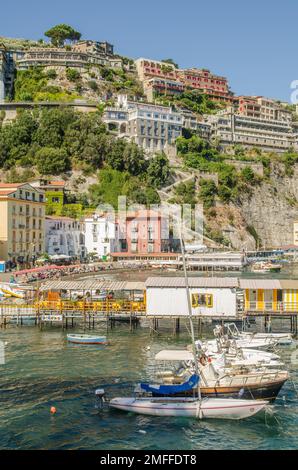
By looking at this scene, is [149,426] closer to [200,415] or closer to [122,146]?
[200,415]

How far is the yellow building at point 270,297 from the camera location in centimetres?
4231

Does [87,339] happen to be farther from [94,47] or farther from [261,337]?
[94,47]

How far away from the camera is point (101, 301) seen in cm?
4700

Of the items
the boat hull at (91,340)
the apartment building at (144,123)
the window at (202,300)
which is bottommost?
the boat hull at (91,340)

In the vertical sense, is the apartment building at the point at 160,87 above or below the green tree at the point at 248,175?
above

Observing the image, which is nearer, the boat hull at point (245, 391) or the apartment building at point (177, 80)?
the boat hull at point (245, 391)

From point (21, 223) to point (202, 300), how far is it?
51.1 metres

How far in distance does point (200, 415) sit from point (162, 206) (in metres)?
96.0

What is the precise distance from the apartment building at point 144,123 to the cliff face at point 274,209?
26.9 metres

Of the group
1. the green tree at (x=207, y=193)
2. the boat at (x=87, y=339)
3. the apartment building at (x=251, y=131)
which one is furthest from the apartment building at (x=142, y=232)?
the boat at (x=87, y=339)

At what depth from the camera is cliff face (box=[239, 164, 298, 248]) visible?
139375mm

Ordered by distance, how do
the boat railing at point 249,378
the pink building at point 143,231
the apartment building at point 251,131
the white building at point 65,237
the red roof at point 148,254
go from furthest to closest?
1. the apartment building at point 251,131
2. the pink building at point 143,231
3. the red roof at point 148,254
4. the white building at point 65,237
5. the boat railing at point 249,378

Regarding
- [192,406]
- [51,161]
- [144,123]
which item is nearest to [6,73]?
[144,123]

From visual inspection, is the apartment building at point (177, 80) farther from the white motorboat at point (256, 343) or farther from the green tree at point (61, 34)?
the white motorboat at point (256, 343)
